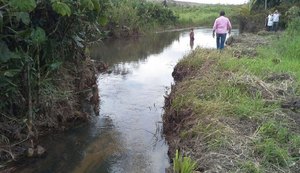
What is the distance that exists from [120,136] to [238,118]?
105 inches

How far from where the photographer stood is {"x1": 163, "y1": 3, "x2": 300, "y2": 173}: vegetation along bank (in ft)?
16.5

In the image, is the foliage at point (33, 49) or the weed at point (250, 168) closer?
the weed at point (250, 168)

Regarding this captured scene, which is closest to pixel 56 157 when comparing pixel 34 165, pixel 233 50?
pixel 34 165

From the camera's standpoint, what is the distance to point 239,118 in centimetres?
635

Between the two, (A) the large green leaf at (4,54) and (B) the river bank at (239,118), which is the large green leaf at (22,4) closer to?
(A) the large green leaf at (4,54)

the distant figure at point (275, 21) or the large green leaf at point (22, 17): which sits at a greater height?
the large green leaf at point (22, 17)

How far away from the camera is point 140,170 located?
6398mm

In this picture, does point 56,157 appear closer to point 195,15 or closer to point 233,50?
point 233,50

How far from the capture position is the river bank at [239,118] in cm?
506

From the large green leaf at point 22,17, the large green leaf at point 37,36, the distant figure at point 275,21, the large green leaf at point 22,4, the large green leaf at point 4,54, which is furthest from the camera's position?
the distant figure at point 275,21

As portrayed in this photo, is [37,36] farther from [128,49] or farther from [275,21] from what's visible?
[275,21]

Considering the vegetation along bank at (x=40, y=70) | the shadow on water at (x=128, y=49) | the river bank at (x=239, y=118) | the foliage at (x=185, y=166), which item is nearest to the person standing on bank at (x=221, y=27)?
the river bank at (x=239, y=118)

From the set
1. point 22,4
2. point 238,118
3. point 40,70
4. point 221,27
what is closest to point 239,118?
point 238,118

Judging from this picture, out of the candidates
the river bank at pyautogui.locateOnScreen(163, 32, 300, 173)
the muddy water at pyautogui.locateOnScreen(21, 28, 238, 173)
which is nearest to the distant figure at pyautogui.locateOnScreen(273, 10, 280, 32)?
the muddy water at pyautogui.locateOnScreen(21, 28, 238, 173)
